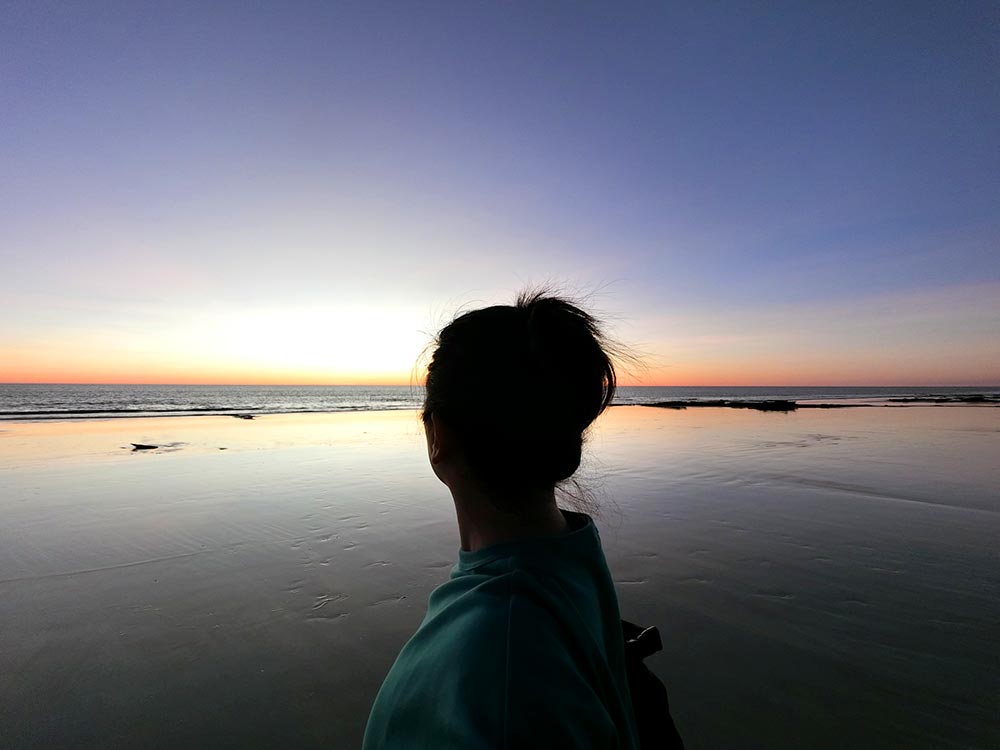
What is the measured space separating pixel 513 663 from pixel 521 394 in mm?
536

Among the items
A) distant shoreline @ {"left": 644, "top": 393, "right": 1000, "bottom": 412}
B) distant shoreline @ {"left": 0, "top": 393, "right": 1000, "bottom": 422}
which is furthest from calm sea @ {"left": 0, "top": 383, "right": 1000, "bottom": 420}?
distant shoreline @ {"left": 644, "top": 393, "right": 1000, "bottom": 412}

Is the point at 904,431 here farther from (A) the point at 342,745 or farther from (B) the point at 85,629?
(B) the point at 85,629

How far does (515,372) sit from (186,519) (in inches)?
303

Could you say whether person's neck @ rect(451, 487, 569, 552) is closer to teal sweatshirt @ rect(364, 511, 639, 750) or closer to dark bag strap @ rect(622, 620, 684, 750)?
teal sweatshirt @ rect(364, 511, 639, 750)

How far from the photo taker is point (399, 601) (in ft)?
14.4

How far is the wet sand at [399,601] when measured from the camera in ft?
9.44

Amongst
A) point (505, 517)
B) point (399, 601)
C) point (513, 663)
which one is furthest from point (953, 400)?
point (513, 663)

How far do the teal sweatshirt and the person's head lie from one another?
0.18m

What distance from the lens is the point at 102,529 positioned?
641cm


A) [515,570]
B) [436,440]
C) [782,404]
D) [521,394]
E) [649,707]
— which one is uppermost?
[521,394]

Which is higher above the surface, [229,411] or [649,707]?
[649,707]

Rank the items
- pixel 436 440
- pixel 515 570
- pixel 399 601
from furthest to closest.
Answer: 1. pixel 399 601
2. pixel 436 440
3. pixel 515 570

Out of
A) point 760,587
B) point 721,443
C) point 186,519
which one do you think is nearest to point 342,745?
point 760,587

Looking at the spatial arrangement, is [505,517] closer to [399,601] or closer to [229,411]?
[399,601]
